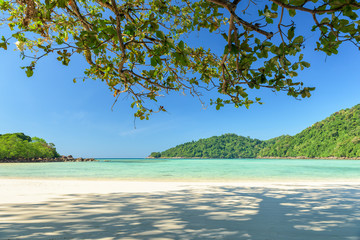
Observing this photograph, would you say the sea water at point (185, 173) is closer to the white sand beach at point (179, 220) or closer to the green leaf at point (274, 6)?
the white sand beach at point (179, 220)

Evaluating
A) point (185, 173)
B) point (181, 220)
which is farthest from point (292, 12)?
point (185, 173)

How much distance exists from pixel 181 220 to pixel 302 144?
431ft

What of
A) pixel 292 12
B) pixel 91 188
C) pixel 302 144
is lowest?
pixel 91 188

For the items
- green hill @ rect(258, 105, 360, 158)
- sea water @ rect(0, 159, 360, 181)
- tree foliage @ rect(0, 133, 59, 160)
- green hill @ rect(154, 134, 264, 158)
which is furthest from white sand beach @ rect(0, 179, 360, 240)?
green hill @ rect(154, 134, 264, 158)

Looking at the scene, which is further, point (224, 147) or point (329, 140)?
point (224, 147)

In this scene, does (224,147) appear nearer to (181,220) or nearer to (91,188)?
(91,188)

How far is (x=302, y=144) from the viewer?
117 meters

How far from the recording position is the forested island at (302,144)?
314 ft

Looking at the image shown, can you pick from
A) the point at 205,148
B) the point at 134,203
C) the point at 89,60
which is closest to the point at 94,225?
the point at 134,203

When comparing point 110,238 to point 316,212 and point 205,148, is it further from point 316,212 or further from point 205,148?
point 205,148

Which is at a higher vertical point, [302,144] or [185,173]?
[302,144]

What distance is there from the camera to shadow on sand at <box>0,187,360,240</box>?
9.43 ft

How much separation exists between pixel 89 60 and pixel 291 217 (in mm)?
4768

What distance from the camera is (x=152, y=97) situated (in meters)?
4.74
